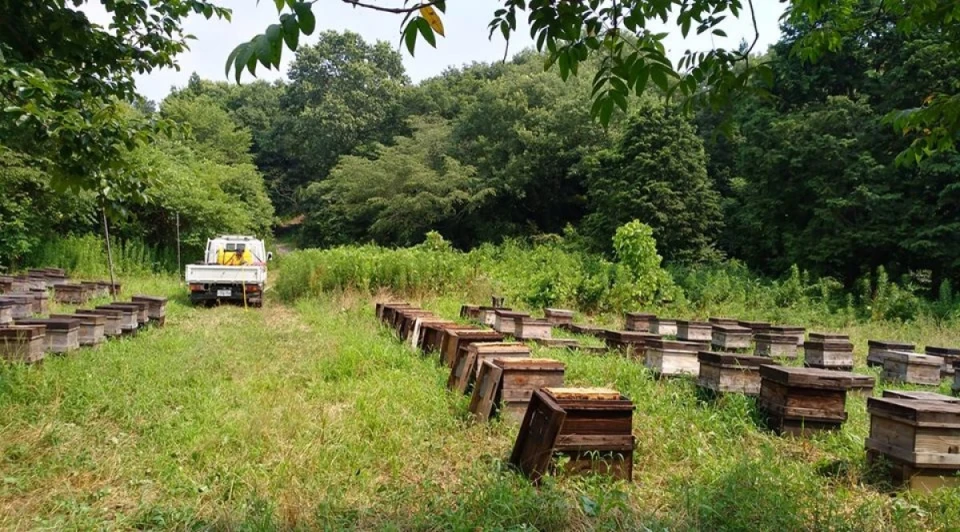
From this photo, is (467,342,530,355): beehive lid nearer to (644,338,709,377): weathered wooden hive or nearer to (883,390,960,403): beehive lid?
(644,338,709,377): weathered wooden hive

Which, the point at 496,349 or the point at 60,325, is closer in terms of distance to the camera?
the point at 496,349

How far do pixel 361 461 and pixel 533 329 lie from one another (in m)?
5.04

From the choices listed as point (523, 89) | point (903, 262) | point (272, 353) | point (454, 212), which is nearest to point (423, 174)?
point (454, 212)

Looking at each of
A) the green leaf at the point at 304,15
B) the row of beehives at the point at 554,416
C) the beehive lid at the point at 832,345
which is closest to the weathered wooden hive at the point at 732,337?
the beehive lid at the point at 832,345

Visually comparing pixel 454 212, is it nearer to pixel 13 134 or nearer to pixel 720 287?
pixel 720 287

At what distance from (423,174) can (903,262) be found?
2037cm

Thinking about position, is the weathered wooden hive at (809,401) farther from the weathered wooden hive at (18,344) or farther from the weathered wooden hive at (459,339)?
the weathered wooden hive at (18,344)

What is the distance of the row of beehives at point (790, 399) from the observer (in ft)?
13.1

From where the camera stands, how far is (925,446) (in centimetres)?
399

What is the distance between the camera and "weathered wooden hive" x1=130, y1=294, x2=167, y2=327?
34.2 feet

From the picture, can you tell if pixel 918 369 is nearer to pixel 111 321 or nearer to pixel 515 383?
pixel 515 383

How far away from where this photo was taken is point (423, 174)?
30672 mm

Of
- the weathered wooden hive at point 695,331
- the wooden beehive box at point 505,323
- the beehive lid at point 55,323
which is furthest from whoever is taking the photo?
the wooden beehive box at point 505,323

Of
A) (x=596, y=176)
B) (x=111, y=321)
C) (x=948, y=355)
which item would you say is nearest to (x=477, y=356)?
(x=111, y=321)
